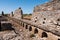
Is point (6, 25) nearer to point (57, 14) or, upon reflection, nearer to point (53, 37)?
point (53, 37)

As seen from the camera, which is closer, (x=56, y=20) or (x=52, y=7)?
(x=56, y=20)

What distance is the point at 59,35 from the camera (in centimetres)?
314

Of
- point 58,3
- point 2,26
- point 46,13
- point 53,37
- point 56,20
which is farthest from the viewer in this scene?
point 46,13

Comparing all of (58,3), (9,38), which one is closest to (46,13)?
(58,3)

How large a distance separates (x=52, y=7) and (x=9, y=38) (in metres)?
4.59

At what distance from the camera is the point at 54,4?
21.7 feet

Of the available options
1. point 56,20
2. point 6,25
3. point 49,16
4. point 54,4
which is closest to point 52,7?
point 54,4

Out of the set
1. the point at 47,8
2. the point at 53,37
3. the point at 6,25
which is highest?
the point at 47,8

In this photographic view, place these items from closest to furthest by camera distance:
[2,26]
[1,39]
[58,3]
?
[1,39], [2,26], [58,3]

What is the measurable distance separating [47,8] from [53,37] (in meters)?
3.89

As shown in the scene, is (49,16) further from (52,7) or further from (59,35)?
(59,35)

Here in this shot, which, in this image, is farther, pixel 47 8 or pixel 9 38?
pixel 47 8

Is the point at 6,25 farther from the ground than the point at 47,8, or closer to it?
closer to it

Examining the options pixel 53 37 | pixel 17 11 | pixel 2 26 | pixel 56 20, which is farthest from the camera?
pixel 17 11
